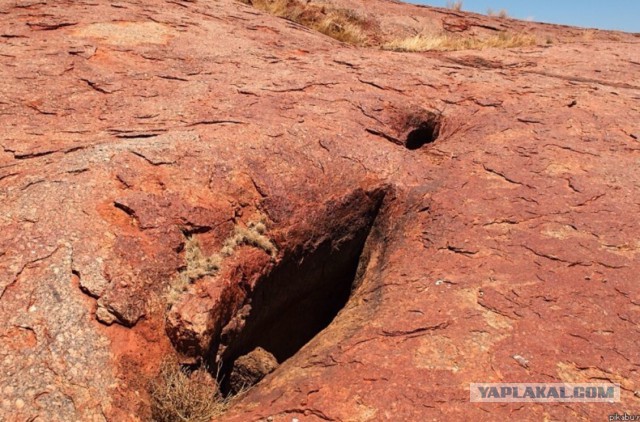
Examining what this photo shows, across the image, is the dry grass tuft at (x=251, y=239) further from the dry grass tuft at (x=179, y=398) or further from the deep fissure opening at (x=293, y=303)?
the dry grass tuft at (x=179, y=398)

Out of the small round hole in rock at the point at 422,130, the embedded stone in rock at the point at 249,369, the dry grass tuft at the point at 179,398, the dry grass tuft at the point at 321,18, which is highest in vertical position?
the dry grass tuft at the point at 321,18

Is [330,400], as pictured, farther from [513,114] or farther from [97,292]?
[513,114]

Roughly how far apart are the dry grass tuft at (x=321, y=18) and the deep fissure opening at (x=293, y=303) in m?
5.86

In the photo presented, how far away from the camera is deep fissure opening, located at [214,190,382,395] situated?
3459 millimetres

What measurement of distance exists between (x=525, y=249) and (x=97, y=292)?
2758 millimetres

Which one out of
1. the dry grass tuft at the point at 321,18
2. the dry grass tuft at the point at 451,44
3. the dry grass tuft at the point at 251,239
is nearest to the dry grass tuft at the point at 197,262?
the dry grass tuft at the point at 251,239

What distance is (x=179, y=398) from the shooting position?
2.73 m

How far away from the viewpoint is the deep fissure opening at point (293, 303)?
3.46 m

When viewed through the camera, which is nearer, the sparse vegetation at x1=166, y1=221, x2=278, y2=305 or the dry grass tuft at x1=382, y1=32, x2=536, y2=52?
the sparse vegetation at x1=166, y1=221, x2=278, y2=305

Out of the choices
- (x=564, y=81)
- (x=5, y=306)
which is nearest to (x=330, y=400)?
(x=5, y=306)

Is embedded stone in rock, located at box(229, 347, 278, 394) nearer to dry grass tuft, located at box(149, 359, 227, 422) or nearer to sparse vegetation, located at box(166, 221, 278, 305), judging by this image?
dry grass tuft, located at box(149, 359, 227, 422)

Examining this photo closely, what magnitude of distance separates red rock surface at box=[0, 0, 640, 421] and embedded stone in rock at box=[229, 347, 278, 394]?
20 cm

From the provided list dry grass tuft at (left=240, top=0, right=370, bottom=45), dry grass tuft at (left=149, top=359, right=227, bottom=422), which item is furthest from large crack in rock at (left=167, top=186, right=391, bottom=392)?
dry grass tuft at (left=240, top=0, right=370, bottom=45)

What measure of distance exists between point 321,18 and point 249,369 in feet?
25.3
